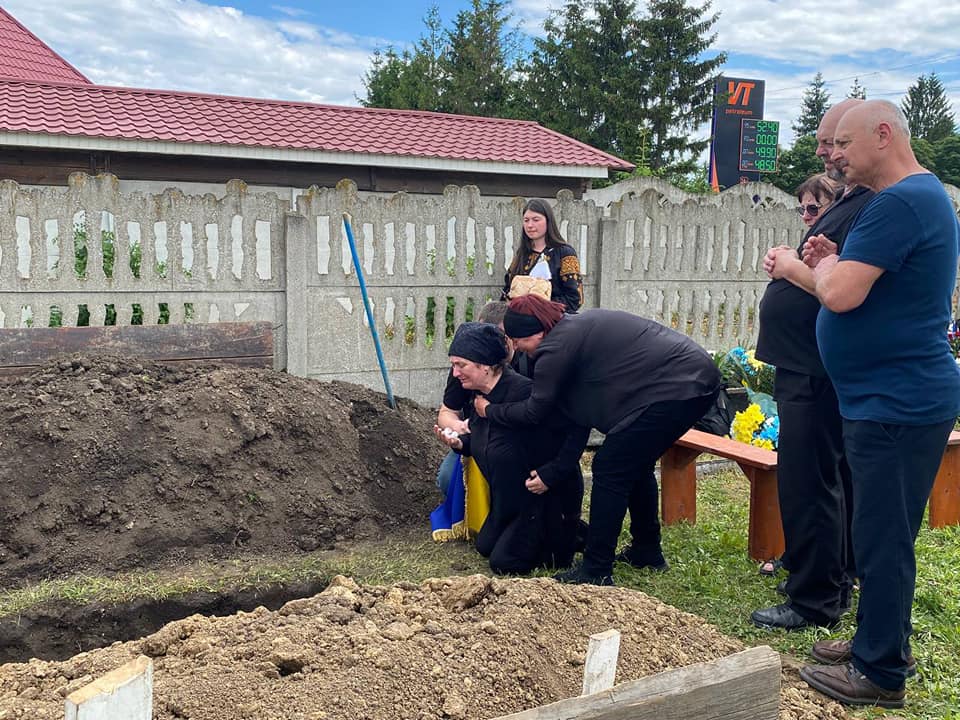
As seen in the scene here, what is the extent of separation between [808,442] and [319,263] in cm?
394

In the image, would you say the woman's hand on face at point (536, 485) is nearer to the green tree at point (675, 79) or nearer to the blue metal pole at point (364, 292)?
the blue metal pole at point (364, 292)

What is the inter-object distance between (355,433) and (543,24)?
35.0 m

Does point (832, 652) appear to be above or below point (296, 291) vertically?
below

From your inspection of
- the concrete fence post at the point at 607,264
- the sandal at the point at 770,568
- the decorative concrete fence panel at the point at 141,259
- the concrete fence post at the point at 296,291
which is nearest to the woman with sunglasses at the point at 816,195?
the sandal at the point at 770,568

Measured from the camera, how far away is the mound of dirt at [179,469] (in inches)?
169

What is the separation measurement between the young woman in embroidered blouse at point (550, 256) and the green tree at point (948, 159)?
4478 cm

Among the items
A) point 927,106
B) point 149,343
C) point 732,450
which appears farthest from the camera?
point 927,106

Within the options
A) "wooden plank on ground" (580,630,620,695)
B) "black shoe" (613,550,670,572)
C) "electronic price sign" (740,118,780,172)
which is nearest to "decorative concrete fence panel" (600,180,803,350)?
"black shoe" (613,550,670,572)

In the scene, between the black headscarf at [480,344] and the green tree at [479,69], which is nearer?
the black headscarf at [480,344]

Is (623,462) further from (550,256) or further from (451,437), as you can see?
(550,256)

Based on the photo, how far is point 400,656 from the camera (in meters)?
2.55

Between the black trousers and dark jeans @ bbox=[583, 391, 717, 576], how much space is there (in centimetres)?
47

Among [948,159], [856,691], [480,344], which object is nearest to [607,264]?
[480,344]

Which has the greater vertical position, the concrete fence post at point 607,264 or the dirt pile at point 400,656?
the concrete fence post at point 607,264
